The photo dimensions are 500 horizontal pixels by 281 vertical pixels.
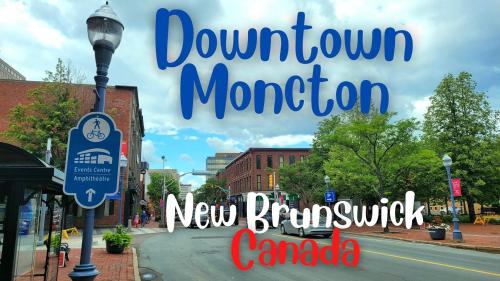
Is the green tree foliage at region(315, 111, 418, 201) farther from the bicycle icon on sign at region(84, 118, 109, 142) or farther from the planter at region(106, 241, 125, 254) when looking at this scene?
the bicycle icon on sign at region(84, 118, 109, 142)

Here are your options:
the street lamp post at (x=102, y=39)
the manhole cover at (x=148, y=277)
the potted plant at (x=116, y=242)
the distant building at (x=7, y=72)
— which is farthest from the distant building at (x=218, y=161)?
the street lamp post at (x=102, y=39)

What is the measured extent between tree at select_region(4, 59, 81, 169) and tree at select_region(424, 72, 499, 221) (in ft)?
107

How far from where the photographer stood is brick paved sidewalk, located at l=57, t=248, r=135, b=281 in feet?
33.8

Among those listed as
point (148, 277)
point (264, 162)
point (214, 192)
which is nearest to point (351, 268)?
point (148, 277)

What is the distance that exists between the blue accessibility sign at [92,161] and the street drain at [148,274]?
6395 millimetres

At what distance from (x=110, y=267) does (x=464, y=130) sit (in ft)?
132

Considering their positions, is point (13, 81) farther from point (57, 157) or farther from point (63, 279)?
point (63, 279)

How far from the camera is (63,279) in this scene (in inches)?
390

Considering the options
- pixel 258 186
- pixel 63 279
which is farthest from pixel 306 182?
pixel 63 279

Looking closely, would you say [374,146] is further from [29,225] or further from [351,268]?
[29,225]

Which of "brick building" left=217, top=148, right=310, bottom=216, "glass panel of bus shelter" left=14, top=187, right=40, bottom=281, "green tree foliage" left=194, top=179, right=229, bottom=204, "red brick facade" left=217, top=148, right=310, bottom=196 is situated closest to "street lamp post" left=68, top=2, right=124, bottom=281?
"glass panel of bus shelter" left=14, top=187, right=40, bottom=281

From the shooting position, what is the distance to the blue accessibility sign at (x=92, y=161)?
16.5 ft

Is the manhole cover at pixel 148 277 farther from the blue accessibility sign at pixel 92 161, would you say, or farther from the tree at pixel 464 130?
the tree at pixel 464 130

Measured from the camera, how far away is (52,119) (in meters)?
29.7
